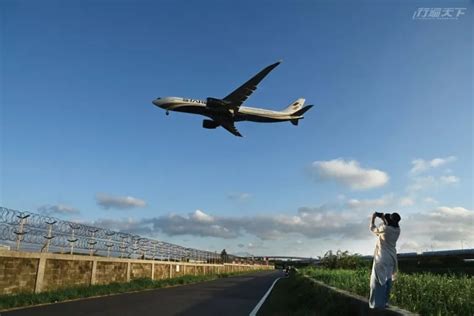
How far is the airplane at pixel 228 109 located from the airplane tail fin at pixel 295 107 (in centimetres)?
129

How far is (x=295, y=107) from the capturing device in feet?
100

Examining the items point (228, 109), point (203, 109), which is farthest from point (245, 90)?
point (203, 109)

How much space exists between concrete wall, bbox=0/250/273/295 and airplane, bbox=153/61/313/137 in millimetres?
9168

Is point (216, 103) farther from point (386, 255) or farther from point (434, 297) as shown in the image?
point (434, 297)

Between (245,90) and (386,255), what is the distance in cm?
1649

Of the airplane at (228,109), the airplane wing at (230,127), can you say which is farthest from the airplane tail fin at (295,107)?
the airplane wing at (230,127)

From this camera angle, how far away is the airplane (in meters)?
23.5

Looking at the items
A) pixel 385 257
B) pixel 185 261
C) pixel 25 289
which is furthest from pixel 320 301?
pixel 185 261

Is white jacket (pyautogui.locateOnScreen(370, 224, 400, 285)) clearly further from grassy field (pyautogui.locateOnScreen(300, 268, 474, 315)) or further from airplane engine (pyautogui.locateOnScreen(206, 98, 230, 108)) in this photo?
airplane engine (pyautogui.locateOnScreen(206, 98, 230, 108))

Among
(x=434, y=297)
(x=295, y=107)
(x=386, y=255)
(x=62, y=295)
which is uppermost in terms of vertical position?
(x=295, y=107)

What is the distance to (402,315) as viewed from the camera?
669cm

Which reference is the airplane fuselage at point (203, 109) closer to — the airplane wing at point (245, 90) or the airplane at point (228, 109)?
the airplane at point (228, 109)

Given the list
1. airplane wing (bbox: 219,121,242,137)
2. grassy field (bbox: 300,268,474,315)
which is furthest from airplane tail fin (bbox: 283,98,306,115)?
grassy field (bbox: 300,268,474,315)

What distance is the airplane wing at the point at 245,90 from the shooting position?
2178 centimetres
